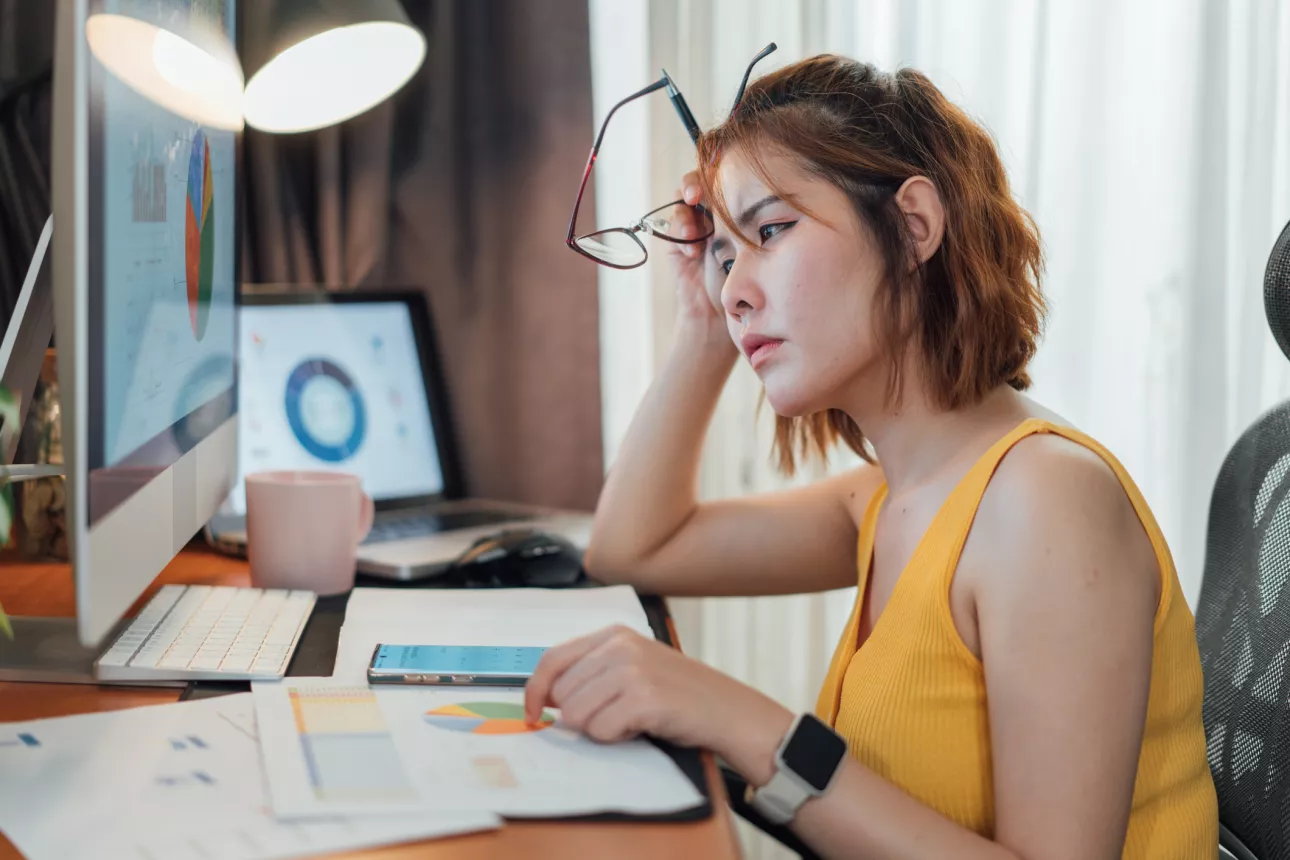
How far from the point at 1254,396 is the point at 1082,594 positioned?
1.03m

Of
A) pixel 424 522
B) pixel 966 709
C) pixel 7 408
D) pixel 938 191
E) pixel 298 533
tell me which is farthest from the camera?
pixel 424 522

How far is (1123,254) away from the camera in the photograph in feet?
5.20

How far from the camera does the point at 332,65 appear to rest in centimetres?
132

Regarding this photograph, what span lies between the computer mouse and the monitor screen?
29 cm

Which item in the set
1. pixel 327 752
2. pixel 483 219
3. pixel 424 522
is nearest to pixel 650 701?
pixel 327 752

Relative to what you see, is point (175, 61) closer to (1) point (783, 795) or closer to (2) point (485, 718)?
(2) point (485, 718)

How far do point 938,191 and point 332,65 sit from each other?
0.75m

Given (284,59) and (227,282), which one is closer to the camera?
(227,282)


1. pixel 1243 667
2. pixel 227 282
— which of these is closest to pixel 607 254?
pixel 227 282

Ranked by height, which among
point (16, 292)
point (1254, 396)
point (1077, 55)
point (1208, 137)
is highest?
point (1077, 55)

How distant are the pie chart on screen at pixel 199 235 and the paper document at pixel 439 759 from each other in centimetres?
33

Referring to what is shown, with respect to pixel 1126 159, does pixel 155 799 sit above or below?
below

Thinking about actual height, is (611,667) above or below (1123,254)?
below

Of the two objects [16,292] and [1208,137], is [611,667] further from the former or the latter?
[1208,137]
